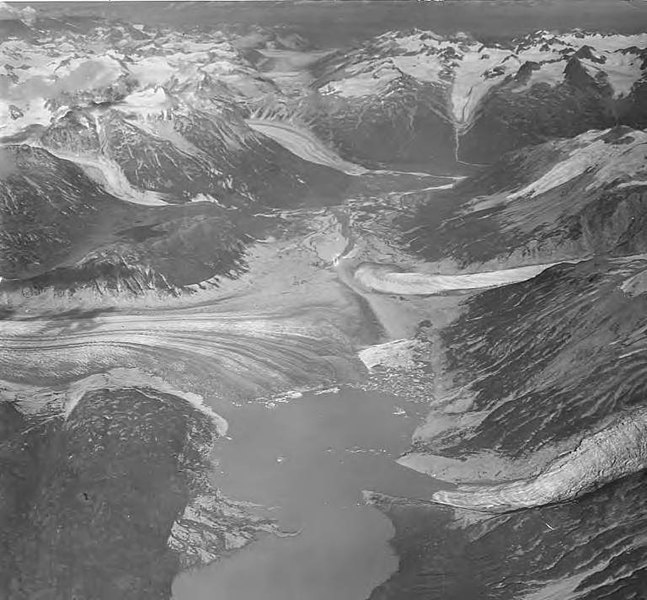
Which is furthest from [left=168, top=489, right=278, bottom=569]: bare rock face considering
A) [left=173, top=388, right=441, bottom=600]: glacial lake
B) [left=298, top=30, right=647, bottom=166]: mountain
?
[left=298, top=30, right=647, bottom=166]: mountain

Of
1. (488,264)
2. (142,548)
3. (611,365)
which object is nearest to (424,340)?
(488,264)

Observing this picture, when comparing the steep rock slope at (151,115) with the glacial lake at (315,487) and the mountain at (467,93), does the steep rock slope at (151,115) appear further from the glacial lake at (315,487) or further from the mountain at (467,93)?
the glacial lake at (315,487)

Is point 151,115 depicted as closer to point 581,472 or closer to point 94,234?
point 94,234

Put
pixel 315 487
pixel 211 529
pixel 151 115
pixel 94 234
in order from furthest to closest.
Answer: pixel 151 115
pixel 94 234
pixel 315 487
pixel 211 529

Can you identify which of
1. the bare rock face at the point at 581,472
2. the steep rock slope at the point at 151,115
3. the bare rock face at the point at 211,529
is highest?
the steep rock slope at the point at 151,115

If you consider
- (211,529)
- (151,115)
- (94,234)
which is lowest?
(211,529)

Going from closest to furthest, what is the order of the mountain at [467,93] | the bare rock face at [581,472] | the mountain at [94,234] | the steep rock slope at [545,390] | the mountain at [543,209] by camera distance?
the bare rock face at [581,472] → the steep rock slope at [545,390] → the mountain at [543,209] → the mountain at [94,234] → the mountain at [467,93]

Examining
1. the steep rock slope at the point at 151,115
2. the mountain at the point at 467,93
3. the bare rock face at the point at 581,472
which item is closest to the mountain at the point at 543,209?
the mountain at the point at 467,93

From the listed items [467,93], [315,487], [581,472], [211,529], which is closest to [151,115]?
[467,93]
